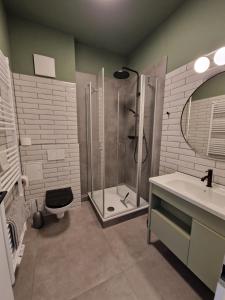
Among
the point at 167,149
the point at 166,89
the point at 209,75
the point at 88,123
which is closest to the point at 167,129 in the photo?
the point at 167,149

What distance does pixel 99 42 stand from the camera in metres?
2.10

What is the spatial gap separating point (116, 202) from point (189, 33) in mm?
2410

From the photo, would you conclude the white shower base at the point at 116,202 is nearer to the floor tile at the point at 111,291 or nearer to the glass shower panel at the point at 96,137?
the glass shower panel at the point at 96,137

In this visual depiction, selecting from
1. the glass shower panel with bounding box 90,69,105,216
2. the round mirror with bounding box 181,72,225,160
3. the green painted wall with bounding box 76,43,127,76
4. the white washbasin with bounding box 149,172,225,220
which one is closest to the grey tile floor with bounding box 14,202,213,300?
the glass shower panel with bounding box 90,69,105,216

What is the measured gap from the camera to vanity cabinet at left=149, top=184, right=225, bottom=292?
877 mm

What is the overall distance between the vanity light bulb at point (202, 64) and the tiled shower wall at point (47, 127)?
5.20 feet

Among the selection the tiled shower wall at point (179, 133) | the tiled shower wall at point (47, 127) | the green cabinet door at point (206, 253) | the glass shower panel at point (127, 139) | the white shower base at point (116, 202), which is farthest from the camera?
the glass shower panel at point (127, 139)

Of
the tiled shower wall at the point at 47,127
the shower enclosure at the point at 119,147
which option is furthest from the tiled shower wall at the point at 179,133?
the tiled shower wall at the point at 47,127

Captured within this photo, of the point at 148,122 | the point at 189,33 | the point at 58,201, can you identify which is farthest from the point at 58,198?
the point at 189,33

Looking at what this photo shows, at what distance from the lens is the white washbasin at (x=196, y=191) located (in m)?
0.90

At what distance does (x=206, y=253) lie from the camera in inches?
36.8

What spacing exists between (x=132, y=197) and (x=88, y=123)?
1516mm

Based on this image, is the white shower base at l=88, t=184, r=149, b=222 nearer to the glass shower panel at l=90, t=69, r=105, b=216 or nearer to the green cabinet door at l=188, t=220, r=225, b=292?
the glass shower panel at l=90, t=69, r=105, b=216

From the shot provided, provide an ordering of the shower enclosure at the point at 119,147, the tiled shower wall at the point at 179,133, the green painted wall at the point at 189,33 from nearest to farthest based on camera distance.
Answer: the green painted wall at the point at 189,33
the tiled shower wall at the point at 179,133
the shower enclosure at the point at 119,147
